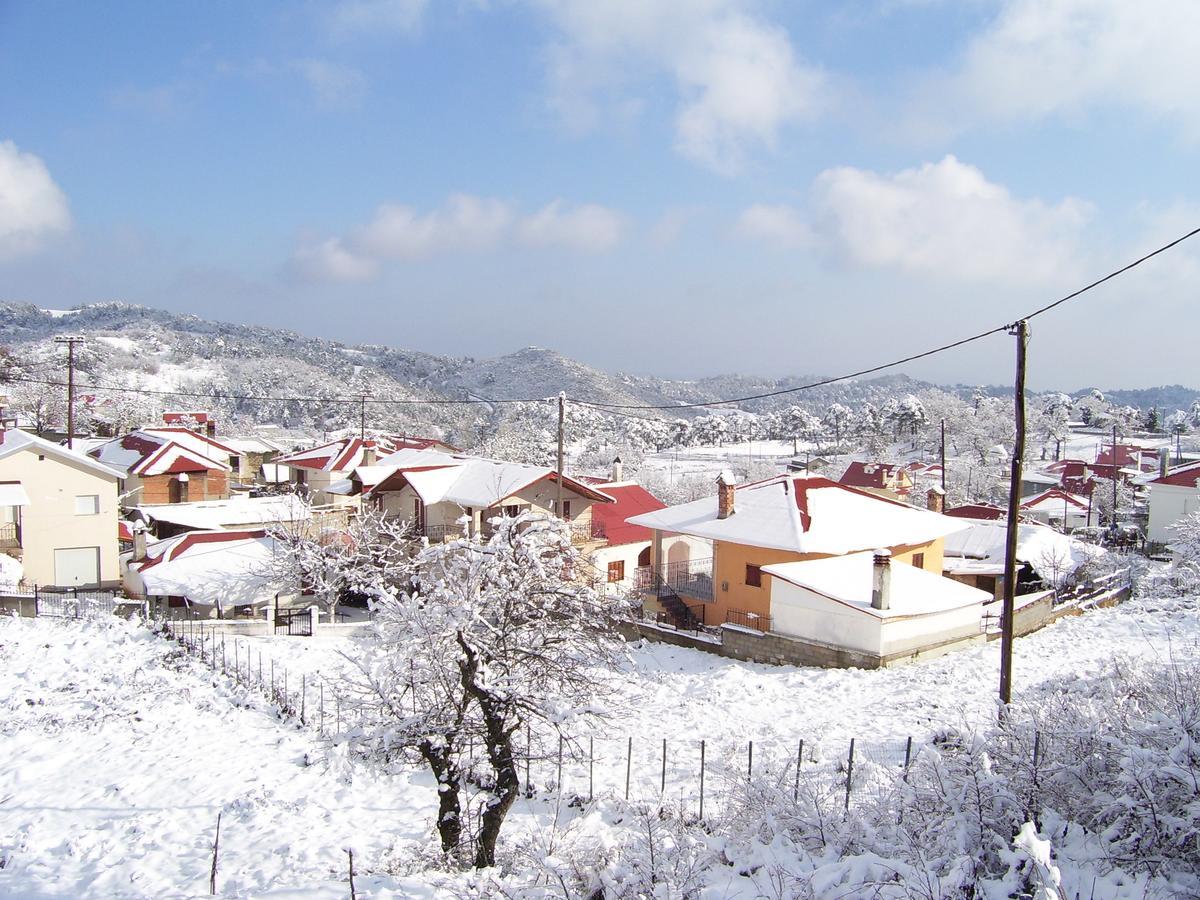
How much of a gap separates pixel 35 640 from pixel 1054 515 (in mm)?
62476

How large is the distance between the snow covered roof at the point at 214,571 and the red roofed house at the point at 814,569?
43.3 ft

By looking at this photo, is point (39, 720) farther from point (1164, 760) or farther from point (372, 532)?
point (1164, 760)

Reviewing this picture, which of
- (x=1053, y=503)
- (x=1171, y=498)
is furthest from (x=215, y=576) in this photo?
(x=1053, y=503)

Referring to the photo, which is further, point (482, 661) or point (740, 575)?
point (740, 575)

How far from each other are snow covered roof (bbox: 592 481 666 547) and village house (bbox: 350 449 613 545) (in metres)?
1.09

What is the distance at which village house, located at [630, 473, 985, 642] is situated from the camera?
2395 cm

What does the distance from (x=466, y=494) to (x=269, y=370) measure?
12102 cm

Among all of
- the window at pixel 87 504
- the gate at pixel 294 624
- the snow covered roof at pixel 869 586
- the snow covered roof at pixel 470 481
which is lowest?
the gate at pixel 294 624

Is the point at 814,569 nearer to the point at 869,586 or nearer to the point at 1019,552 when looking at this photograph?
the point at 869,586

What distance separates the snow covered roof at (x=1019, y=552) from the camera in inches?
1231

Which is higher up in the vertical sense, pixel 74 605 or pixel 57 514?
pixel 57 514

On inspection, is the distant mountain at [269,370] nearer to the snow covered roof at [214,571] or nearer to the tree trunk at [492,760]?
the snow covered roof at [214,571]

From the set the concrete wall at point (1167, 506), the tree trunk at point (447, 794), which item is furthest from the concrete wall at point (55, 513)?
the concrete wall at point (1167, 506)

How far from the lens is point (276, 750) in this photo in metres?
13.6
